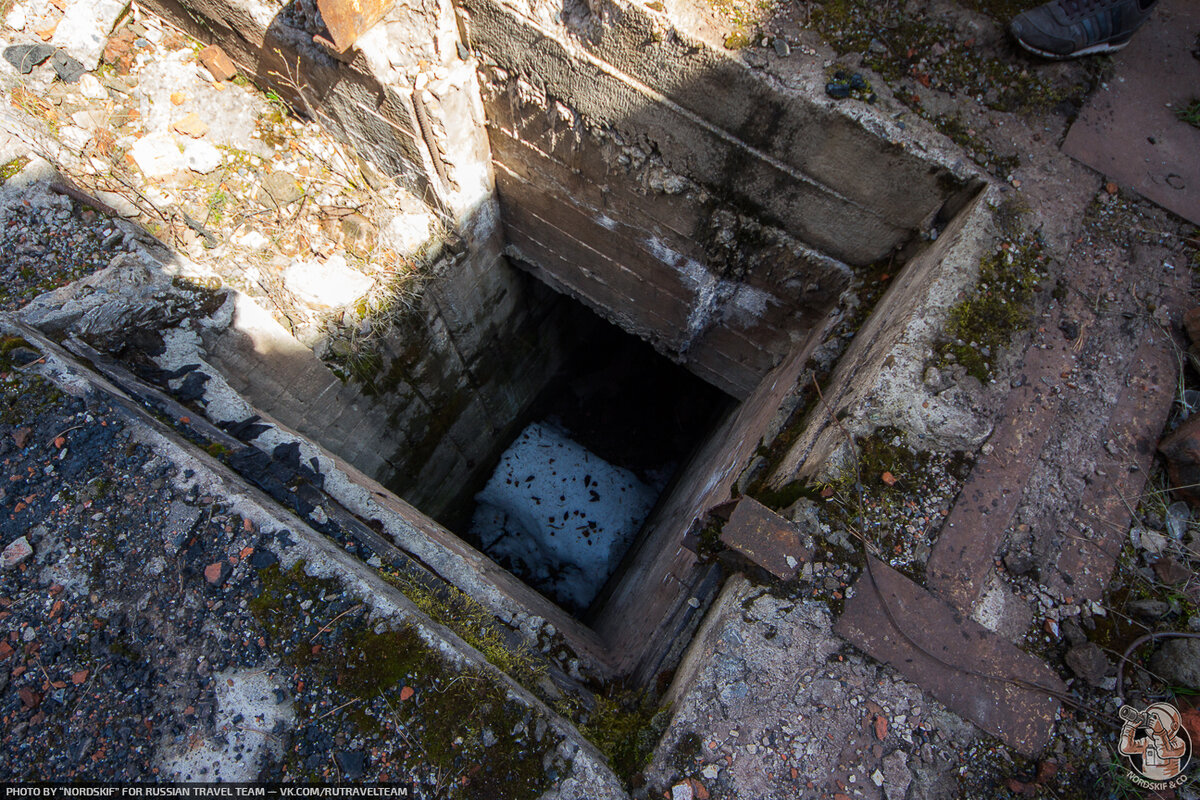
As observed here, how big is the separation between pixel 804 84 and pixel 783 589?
184cm

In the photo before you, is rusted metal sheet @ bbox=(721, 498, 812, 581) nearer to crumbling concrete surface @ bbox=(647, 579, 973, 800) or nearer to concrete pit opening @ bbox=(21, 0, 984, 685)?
crumbling concrete surface @ bbox=(647, 579, 973, 800)

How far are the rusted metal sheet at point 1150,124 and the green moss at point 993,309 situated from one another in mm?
495

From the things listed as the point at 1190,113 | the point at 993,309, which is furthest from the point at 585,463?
the point at 1190,113

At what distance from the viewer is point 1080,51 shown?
2.17 meters

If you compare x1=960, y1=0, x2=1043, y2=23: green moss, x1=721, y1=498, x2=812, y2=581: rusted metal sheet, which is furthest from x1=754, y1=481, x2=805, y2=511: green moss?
x1=960, y1=0, x2=1043, y2=23: green moss

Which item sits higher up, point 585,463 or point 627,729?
point 585,463

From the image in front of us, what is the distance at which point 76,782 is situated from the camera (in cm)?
164

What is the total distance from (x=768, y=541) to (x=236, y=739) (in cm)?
177

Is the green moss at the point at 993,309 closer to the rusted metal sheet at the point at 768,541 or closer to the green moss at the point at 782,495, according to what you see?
the green moss at the point at 782,495

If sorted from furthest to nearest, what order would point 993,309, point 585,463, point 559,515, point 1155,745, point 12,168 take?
point 585,463 → point 559,515 → point 12,168 → point 993,309 → point 1155,745

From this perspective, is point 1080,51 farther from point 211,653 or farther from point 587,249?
point 211,653

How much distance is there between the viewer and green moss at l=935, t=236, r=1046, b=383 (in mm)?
2031

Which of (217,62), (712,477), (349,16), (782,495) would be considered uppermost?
(349,16)

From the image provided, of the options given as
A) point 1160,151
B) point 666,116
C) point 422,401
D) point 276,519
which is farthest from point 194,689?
point 1160,151
